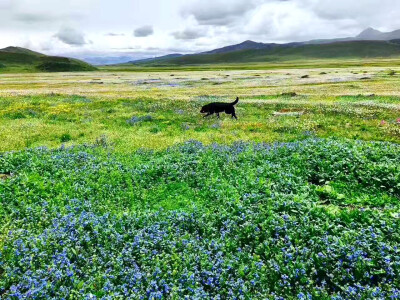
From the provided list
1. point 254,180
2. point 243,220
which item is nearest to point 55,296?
point 243,220

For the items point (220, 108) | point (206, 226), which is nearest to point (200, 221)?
point (206, 226)

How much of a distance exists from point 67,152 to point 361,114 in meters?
22.2

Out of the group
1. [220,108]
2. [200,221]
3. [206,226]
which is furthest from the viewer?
[220,108]

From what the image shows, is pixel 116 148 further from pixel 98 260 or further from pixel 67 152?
pixel 98 260

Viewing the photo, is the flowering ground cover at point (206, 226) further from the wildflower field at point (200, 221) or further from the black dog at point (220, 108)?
the black dog at point (220, 108)

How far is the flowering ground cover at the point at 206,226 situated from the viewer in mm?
6164

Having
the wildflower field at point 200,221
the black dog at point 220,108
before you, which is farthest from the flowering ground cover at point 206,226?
the black dog at point 220,108

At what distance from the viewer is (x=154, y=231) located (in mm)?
7855

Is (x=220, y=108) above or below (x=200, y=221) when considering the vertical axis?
above

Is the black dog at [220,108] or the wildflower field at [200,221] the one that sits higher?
the black dog at [220,108]

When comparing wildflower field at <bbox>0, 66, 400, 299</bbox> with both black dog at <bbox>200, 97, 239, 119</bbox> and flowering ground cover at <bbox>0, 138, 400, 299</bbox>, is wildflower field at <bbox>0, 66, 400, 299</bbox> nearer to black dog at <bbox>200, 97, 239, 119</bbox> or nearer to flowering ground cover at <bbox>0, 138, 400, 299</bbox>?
flowering ground cover at <bbox>0, 138, 400, 299</bbox>

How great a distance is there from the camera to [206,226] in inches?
325

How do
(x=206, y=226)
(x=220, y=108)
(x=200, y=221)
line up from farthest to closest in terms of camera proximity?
(x=220, y=108)
(x=200, y=221)
(x=206, y=226)

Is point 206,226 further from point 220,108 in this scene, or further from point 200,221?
point 220,108
